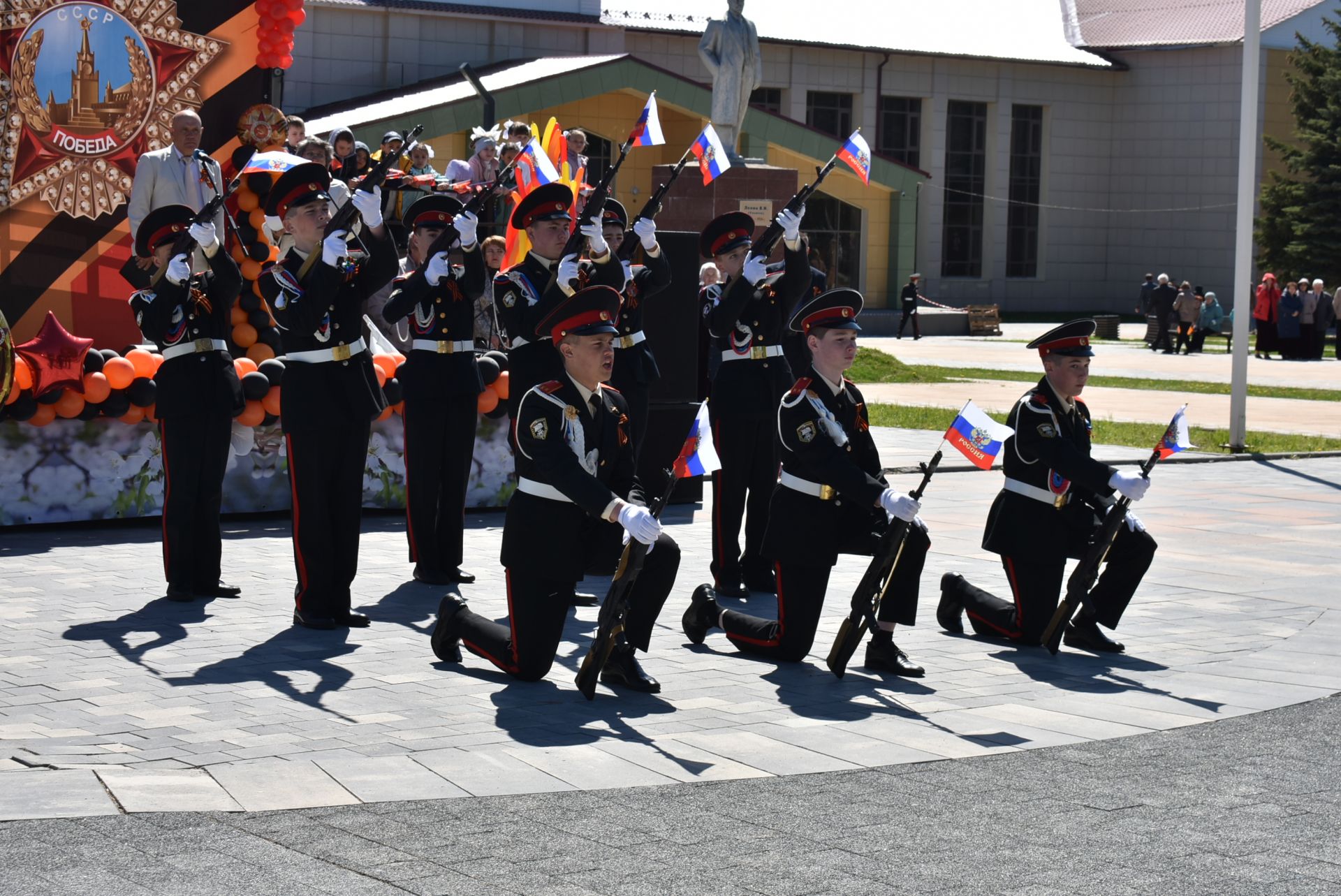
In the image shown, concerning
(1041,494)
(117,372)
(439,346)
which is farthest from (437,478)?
(1041,494)

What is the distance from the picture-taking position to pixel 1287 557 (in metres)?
11.1

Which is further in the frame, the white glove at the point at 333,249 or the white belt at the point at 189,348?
the white belt at the point at 189,348

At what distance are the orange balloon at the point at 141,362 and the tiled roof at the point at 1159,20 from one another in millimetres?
46989

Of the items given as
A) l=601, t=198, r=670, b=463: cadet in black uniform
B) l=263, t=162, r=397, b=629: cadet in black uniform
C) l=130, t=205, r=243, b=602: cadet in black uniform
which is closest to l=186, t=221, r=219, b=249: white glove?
l=130, t=205, r=243, b=602: cadet in black uniform

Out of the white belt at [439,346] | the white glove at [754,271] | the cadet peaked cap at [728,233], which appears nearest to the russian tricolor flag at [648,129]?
the cadet peaked cap at [728,233]

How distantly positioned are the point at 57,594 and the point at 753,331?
3.94m

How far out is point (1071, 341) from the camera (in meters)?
8.26

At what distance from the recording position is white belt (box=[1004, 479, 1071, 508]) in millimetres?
8297

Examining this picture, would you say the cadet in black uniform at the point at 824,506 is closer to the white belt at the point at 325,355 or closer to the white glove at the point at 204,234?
the white belt at the point at 325,355

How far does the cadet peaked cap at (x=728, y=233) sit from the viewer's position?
1015 cm

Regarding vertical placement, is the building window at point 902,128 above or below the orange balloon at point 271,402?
above

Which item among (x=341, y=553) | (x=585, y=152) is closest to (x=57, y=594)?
(x=341, y=553)

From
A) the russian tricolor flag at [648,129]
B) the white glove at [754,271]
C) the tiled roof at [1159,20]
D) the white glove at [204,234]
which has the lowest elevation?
the white glove at [754,271]

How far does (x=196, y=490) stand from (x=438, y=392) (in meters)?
1.42
